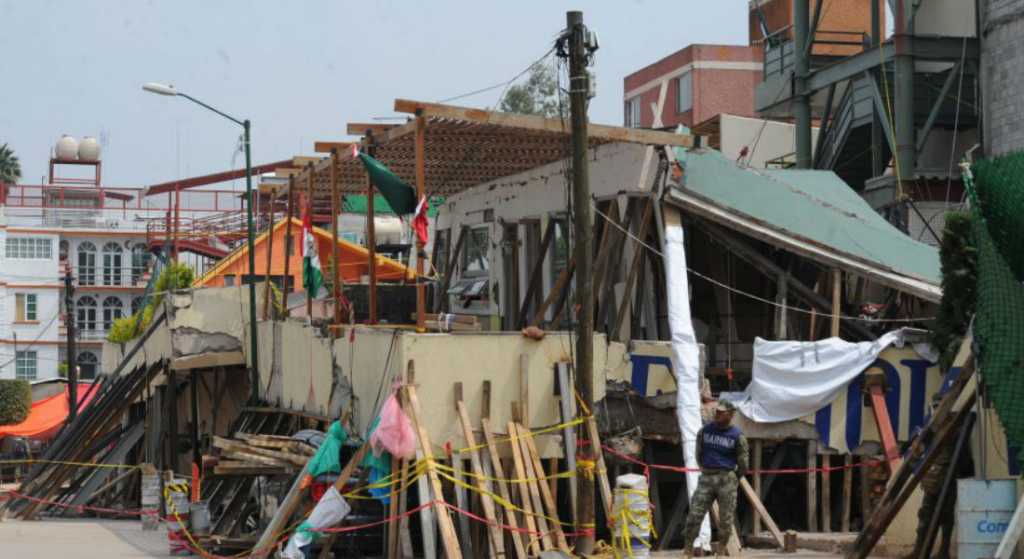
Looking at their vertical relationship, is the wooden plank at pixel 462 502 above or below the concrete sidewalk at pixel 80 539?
above

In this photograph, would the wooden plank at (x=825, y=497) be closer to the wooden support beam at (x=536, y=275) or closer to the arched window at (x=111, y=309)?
the wooden support beam at (x=536, y=275)

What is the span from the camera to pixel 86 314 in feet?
263

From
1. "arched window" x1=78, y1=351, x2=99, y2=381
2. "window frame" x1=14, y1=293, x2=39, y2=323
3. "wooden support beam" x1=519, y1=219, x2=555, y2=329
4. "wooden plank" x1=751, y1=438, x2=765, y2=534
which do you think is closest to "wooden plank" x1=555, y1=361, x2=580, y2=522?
"wooden plank" x1=751, y1=438, x2=765, y2=534

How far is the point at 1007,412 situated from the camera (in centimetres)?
1400

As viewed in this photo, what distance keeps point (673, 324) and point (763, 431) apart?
1876 millimetres

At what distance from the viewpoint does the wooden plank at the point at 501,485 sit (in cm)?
1702

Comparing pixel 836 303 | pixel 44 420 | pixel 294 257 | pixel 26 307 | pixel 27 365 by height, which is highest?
pixel 294 257

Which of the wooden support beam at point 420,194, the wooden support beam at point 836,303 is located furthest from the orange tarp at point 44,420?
the wooden support beam at point 836,303

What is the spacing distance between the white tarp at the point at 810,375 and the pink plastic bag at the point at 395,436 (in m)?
4.66

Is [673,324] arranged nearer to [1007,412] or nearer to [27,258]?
[1007,412]

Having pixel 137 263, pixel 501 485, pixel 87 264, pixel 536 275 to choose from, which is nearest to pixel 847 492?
pixel 501 485

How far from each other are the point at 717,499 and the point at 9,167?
98254 mm

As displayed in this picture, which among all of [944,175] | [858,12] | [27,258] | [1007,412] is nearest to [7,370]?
[27,258]

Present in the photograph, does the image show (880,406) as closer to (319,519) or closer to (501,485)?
(501,485)
